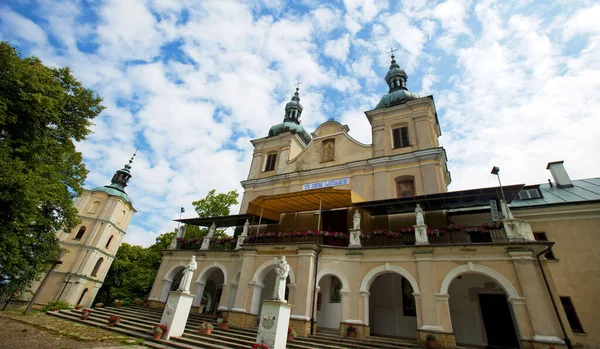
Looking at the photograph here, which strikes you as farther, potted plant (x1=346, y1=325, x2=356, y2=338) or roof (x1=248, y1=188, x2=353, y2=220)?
roof (x1=248, y1=188, x2=353, y2=220)

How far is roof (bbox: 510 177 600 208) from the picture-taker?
15008mm

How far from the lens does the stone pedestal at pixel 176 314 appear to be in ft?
35.9

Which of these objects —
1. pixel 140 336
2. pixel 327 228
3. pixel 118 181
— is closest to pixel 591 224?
pixel 327 228

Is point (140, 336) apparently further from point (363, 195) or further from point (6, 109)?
point (363, 195)

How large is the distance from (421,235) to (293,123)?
16.5 metres

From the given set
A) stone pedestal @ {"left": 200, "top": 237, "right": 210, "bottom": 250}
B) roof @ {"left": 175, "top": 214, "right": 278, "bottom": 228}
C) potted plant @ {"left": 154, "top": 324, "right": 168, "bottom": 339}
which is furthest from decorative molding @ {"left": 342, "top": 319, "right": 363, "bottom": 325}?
stone pedestal @ {"left": 200, "top": 237, "right": 210, "bottom": 250}

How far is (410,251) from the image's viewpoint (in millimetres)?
12273

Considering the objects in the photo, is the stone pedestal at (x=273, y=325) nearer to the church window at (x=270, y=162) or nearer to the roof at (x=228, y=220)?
the roof at (x=228, y=220)

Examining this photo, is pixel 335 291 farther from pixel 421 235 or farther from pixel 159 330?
pixel 159 330

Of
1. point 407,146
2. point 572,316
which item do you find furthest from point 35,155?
point 572,316

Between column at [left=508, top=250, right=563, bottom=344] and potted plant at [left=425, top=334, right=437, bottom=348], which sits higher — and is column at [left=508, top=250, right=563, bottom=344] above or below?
above

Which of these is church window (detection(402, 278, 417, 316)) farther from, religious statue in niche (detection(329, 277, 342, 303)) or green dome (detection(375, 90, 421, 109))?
green dome (detection(375, 90, 421, 109))

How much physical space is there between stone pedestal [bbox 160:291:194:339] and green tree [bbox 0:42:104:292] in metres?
7.56

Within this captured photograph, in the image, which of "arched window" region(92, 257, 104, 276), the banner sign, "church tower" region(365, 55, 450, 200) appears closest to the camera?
"church tower" region(365, 55, 450, 200)
